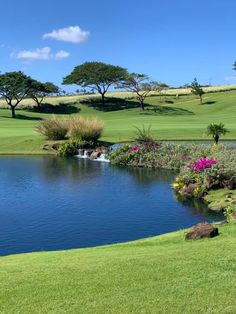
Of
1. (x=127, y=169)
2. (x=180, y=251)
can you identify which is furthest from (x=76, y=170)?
(x=180, y=251)

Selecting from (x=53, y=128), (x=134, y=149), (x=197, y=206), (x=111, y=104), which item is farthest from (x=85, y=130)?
(x=111, y=104)

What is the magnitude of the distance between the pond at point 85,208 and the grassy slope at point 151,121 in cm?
1417

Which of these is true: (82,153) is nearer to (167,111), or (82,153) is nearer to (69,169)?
(69,169)

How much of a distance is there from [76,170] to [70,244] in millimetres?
16738

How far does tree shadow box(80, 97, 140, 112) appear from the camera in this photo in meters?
99.8

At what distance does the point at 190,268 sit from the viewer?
841cm

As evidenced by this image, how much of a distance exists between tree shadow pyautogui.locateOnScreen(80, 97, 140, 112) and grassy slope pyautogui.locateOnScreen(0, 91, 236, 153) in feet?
8.33

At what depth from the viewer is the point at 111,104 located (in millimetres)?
104562

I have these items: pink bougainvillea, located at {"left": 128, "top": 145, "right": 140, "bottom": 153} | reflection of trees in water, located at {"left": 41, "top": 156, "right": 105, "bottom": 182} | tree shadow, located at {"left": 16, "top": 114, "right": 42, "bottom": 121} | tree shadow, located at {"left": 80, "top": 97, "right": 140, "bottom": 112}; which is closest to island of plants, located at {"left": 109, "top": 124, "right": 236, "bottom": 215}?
pink bougainvillea, located at {"left": 128, "top": 145, "right": 140, "bottom": 153}

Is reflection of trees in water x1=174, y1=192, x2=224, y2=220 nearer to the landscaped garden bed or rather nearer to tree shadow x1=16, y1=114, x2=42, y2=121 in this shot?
the landscaped garden bed

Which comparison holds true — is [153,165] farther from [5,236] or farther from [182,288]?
[182,288]

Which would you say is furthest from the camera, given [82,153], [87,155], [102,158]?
[82,153]

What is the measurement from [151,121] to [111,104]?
37.1 meters

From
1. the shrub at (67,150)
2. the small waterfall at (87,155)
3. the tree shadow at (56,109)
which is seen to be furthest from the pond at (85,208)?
the tree shadow at (56,109)
